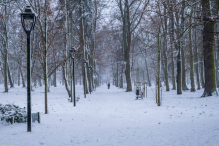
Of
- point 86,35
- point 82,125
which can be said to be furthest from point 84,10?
point 82,125

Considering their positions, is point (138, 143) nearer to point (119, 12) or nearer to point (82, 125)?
point (82, 125)

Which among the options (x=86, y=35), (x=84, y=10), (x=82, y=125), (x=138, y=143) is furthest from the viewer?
(x=86, y=35)

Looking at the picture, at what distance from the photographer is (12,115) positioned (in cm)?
650

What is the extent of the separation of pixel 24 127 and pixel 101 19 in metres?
23.7

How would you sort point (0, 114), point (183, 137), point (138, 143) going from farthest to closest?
1. point (0, 114)
2. point (183, 137)
3. point (138, 143)

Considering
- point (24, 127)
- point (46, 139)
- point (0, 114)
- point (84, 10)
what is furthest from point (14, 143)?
point (84, 10)

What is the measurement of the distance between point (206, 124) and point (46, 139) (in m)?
5.07

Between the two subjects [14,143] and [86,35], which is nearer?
[14,143]

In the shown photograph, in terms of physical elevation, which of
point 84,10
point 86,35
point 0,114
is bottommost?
point 0,114

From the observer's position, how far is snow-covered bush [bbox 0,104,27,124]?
6336 millimetres

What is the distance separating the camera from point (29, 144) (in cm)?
471

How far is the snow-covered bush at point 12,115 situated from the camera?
6336mm

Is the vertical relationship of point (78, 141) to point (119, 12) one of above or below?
below

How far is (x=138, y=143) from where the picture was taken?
16.5 feet
